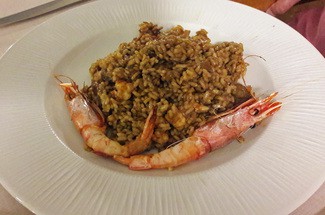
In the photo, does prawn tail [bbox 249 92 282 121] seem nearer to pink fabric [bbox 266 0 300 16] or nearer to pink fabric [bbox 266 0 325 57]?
pink fabric [bbox 266 0 325 57]

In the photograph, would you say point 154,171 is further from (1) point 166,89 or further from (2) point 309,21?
(2) point 309,21

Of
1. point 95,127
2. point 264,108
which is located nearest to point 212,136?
point 264,108

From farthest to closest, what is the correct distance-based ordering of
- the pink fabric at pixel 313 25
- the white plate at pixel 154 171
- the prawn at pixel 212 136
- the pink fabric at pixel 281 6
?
the pink fabric at pixel 281 6 < the pink fabric at pixel 313 25 < the prawn at pixel 212 136 < the white plate at pixel 154 171

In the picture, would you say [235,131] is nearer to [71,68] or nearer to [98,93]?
[98,93]

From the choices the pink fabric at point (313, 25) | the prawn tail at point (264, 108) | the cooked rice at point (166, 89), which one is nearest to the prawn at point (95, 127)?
the cooked rice at point (166, 89)

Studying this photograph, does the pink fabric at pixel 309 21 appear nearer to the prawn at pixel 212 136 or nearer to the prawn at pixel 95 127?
the prawn at pixel 212 136
